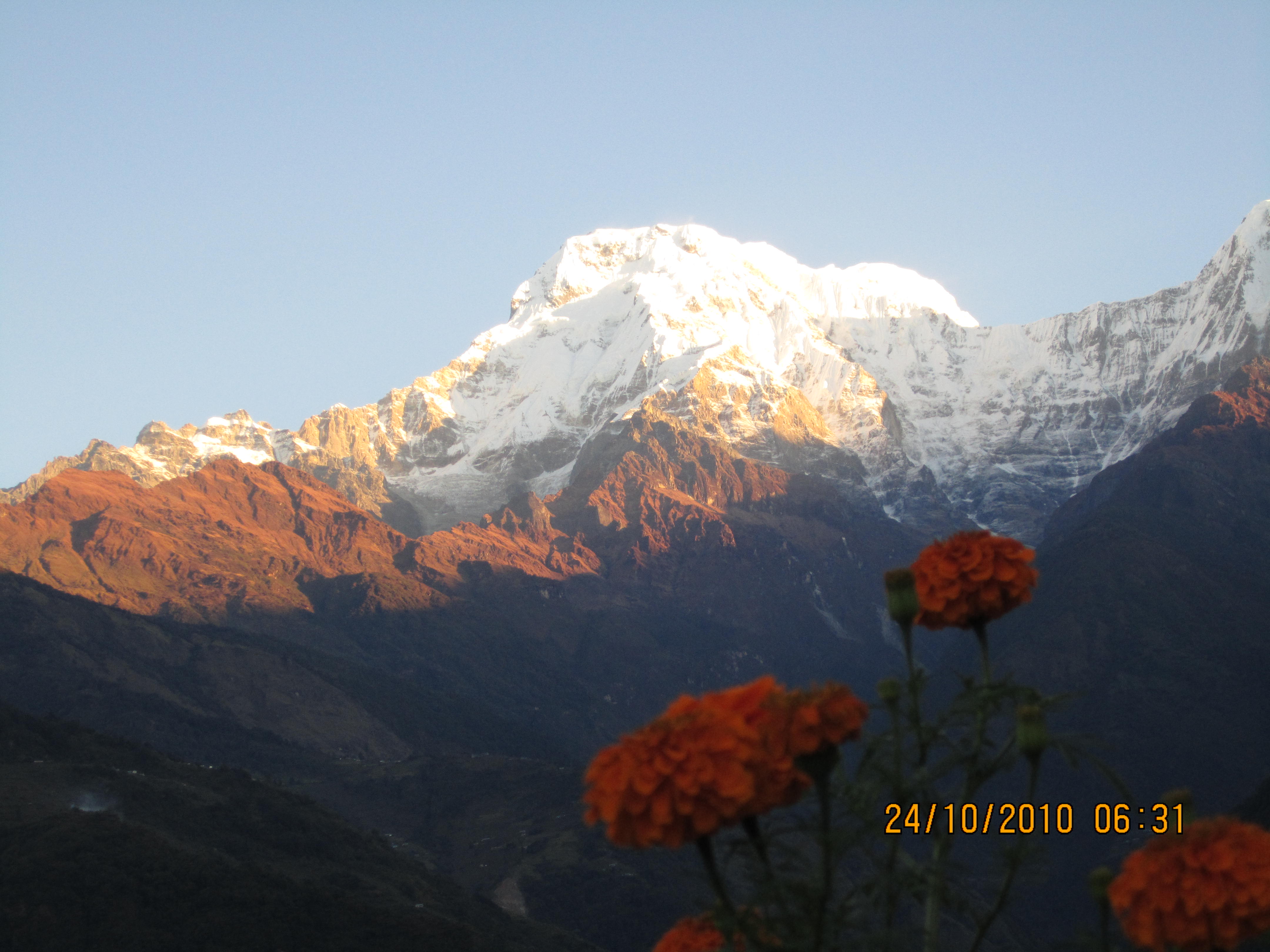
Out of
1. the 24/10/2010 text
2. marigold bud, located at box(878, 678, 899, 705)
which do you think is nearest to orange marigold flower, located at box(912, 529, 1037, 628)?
marigold bud, located at box(878, 678, 899, 705)

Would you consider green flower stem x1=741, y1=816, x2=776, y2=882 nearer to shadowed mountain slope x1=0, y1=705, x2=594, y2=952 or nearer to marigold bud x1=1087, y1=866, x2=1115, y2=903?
marigold bud x1=1087, y1=866, x2=1115, y2=903

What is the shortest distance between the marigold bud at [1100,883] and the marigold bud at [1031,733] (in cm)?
115

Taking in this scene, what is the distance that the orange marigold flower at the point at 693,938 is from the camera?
11.9 meters

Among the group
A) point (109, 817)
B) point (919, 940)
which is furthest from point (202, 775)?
point (919, 940)

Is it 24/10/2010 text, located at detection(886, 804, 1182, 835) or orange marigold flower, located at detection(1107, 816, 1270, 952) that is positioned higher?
24/10/2010 text, located at detection(886, 804, 1182, 835)

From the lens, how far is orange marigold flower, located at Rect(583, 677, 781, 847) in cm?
872

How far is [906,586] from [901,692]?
935mm

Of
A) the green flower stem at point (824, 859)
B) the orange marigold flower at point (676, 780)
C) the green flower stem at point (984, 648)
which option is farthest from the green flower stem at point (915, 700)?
the orange marigold flower at point (676, 780)

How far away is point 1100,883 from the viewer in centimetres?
1078

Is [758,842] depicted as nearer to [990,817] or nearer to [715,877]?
[715,877]

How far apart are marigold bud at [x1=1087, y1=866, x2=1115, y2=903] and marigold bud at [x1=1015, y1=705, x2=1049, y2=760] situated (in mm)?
1154

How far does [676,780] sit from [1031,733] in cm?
335

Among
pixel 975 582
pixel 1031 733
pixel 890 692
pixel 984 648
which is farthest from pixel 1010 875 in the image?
pixel 975 582

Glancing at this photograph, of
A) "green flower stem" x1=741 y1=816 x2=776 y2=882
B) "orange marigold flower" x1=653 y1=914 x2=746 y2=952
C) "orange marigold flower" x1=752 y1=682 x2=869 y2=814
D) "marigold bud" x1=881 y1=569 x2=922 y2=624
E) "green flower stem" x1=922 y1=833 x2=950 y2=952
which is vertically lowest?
"orange marigold flower" x1=653 y1=914 x2=746 y2=952
